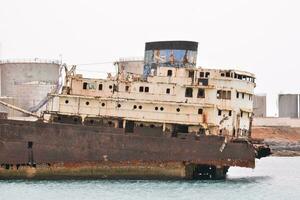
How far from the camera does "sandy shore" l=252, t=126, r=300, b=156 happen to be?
70200 mm

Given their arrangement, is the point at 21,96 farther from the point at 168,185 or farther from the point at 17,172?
the point at 168,185

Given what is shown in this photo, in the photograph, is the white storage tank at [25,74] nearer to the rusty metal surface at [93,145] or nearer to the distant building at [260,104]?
Answer: the rusty metal surface at [93,145]

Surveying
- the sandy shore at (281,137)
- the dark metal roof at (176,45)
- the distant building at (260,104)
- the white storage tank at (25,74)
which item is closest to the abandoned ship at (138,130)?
the dark metal roof at (176,45)

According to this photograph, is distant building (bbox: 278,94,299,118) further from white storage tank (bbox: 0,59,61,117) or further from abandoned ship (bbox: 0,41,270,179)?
abandoned ship (bbox: 0,41,270,179)

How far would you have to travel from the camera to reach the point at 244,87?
36.3 meters

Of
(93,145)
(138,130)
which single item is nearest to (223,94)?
(138,130)

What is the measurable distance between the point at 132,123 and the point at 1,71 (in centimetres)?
2347

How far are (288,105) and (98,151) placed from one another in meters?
51.7

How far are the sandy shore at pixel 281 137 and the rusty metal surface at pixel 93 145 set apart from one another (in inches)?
1392

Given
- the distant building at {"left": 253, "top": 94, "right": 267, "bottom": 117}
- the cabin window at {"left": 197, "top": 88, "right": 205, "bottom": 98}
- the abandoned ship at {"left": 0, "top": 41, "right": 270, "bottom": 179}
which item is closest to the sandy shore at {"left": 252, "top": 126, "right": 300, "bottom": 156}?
the distant building at {"left": 253, "top": 94, "right": 267, "bottom": 117}

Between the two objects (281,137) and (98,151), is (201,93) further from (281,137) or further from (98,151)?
(281,137)

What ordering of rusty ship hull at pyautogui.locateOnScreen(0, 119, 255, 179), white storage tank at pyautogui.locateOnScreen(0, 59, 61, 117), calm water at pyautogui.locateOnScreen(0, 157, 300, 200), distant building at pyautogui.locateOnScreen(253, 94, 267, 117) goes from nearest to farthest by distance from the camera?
calm water at pyautogui.locateOnScreen(0, 157, 300, 200), rusty ship hull at pyautogui.locateOnScreen(0, 119, 255, 179), white storage tank at pyautogui.locateOnScreen(0, 59, 61, 117), distant building at pyautogui.locateOnScreen(253, 94, 267, 117)

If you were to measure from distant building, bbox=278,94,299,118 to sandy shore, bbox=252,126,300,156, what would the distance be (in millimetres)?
3874

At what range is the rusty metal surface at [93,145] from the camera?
114 feet
